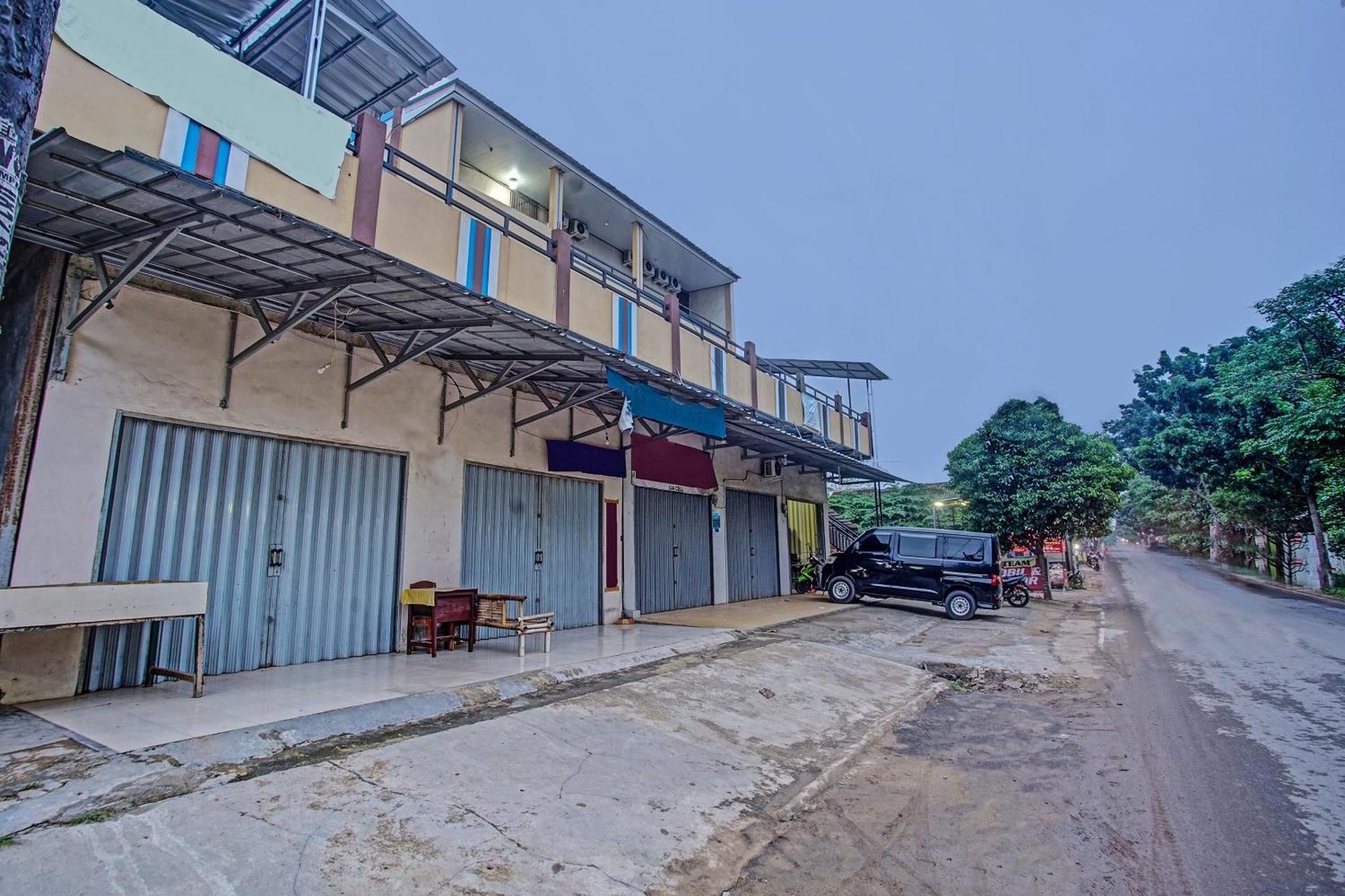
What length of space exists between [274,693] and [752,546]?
1167 cm

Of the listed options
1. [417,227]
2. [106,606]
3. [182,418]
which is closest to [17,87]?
[106,606]

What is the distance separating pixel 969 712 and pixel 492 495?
6518mm

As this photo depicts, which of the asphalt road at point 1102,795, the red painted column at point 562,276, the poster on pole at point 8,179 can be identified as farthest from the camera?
the red painted column at point 562,276

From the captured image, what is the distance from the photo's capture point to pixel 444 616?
7.66 m

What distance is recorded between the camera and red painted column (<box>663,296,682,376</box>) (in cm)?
1020

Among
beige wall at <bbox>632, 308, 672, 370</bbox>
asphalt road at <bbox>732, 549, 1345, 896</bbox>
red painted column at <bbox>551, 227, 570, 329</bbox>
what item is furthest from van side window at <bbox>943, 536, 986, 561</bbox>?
Answer: red painted column at <bbox>551, 227, 570, 329</bbox>

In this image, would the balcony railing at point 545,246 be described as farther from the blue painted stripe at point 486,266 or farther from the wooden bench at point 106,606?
the wooden bench at point 106,606

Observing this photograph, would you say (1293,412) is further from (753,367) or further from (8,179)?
(8,179)

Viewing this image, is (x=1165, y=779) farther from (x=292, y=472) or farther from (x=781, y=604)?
(x=781, y=604)

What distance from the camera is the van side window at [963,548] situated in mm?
13961

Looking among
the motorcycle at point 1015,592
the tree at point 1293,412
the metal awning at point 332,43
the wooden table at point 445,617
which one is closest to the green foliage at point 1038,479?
the motorcycle at point 1015,592

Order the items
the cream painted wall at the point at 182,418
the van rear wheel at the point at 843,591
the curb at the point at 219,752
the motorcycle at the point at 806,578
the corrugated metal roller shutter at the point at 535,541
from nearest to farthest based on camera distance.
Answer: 1. the curb at the point at 219,752
2. the cream painted wall at the point at 182,418
3. the corrugated metal roller shutter at the point at 535,541
4. the van rear wheel at the point at 843,591
5. the motorcycle at the point at 806,578

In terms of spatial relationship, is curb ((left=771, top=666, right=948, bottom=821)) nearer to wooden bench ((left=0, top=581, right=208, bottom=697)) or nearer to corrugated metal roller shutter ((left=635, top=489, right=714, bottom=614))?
wooden bench ((left=0, top=581, right=208, bottom=697))

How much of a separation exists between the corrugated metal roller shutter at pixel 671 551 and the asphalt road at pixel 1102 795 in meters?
5.93
